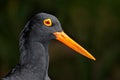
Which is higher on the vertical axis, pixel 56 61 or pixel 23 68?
pixel 23 68

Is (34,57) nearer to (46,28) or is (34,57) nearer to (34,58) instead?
(34,58)

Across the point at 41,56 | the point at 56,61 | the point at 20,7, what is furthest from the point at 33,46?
the point at 56,61

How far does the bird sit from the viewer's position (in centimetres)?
980

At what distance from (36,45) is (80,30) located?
16.6 ft

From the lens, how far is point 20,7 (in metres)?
14.4

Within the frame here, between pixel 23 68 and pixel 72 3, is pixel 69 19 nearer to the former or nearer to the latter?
pixel 72 3

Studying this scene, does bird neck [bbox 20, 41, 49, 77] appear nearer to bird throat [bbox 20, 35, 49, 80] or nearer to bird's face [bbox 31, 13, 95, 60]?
bird throat [bbox 20, 35, 49, 80]

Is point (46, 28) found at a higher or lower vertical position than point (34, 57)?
higher

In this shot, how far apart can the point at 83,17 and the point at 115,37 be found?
86cm

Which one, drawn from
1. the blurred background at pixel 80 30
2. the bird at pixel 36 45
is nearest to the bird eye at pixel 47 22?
the bird at pixel 36 45

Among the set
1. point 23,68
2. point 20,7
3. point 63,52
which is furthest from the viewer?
point 63,52

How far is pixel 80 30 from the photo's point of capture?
1489cm

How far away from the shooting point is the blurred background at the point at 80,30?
14562 millimetres

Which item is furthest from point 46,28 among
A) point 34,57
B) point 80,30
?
point 80,30
